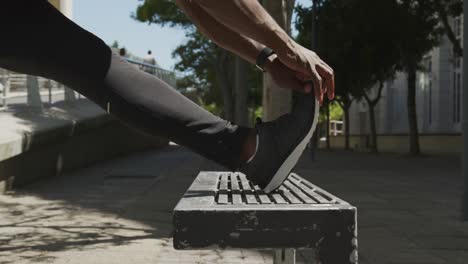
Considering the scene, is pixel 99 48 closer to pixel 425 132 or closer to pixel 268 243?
pixel 268 243

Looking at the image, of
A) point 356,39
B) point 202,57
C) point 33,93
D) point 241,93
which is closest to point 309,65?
point 33,93

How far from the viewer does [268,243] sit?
1.70 metres

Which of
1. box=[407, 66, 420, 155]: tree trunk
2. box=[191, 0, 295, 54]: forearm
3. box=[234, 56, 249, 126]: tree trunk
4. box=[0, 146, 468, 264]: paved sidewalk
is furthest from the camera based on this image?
box=[407, 66, 420, 155]: tree trunk

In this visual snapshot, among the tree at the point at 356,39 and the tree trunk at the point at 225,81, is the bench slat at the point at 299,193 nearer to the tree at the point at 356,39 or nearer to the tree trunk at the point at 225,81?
the tree at the point at 356,39

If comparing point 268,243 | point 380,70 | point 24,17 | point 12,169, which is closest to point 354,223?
point 268,243

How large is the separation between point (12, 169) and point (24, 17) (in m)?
8.64

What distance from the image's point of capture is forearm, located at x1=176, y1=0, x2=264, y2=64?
229 cm

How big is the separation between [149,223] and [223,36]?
15.8 feet

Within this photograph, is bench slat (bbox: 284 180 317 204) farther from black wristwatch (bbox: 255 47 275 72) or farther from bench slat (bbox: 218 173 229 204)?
black wristwatch (bbox: 255 47 275 72)

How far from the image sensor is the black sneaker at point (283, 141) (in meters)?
1.96

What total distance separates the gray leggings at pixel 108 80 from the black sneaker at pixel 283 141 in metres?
0.05

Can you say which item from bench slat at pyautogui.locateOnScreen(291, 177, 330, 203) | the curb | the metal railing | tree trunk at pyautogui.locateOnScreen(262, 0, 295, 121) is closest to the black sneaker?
bench slat at pyautogui.locateOnScreen(291, 177, 330, 203)

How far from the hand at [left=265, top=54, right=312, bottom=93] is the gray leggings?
23 centimetres

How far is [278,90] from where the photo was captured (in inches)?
330
